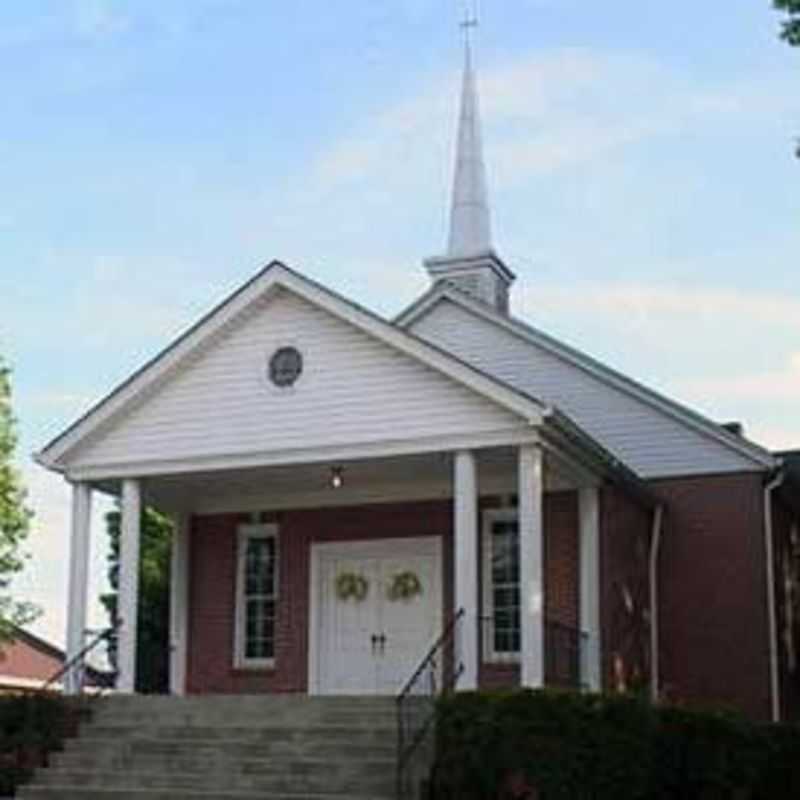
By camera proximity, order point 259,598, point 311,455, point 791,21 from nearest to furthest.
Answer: point 791,21
point 311,455
point 259,598

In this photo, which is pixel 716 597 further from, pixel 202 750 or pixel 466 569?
pixel 202 750

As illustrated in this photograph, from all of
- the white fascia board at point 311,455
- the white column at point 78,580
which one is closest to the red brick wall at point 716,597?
the white fascia board at point 311,455

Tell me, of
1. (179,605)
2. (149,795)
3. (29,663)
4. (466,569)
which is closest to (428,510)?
(179,605)

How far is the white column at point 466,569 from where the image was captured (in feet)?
56.2

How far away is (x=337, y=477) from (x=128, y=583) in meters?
2.88

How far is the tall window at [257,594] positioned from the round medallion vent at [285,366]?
3.97 metres

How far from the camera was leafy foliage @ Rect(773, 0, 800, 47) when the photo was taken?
1267 centimetres

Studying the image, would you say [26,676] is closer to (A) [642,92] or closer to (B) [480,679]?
(B) [480,679]

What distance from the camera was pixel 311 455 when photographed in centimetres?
1869

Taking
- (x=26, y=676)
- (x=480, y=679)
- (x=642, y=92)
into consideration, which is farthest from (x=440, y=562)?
(x=26, y=676)

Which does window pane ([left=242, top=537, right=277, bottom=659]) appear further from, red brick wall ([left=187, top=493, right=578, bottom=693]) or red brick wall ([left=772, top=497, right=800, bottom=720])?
red brick wall ([left=772, top=497, right=800, bottom=720])

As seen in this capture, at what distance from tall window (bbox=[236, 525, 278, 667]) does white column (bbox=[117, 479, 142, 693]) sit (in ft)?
10.4

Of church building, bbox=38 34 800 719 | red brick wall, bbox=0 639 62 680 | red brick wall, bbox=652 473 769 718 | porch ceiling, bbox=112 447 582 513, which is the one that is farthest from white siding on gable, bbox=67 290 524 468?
red brick wall, bbox=0 639 62 680

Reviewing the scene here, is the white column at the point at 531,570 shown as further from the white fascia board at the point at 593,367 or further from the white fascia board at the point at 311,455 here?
the white fascia board at the point at 593,367
